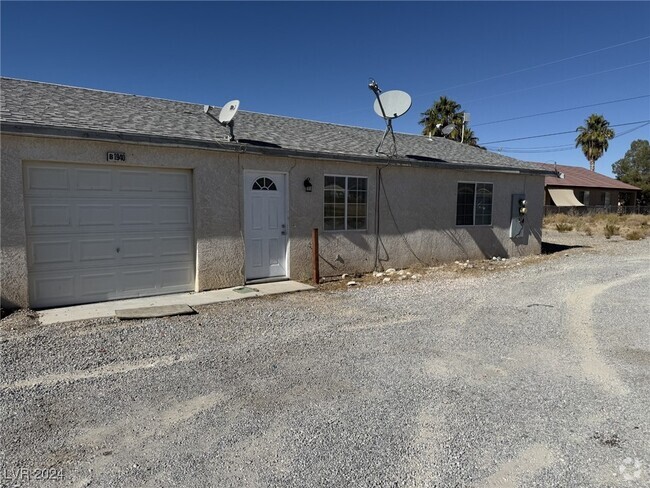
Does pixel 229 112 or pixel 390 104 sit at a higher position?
pixel 390 104

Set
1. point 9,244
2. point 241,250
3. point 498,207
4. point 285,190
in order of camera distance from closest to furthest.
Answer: point 9,244
point 241,250
point 285,190
point 498,207

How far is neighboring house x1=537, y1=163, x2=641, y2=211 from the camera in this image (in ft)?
114

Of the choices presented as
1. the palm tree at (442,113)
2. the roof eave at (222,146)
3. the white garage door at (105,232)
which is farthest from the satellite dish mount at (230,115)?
the palm tree at (442,113)

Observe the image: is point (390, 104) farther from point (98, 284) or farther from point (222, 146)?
point (98, 284)

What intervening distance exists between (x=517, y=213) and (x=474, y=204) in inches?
69.6

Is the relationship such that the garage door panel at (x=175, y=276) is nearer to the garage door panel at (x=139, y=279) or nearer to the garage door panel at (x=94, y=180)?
the garage door panel at (x=139, y=279)

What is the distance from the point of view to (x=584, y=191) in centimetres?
A: 3778

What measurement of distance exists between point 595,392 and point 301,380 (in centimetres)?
268

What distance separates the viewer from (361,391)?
162 inches

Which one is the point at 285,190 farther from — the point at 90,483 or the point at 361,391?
the point at 90,483

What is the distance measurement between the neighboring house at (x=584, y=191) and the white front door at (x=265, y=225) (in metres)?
27.9

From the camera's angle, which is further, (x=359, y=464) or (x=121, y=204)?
(x=121, y=204)

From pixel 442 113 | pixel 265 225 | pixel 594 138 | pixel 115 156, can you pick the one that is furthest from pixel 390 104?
pixel 594 138

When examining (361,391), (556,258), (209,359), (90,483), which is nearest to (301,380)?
(361,391)
